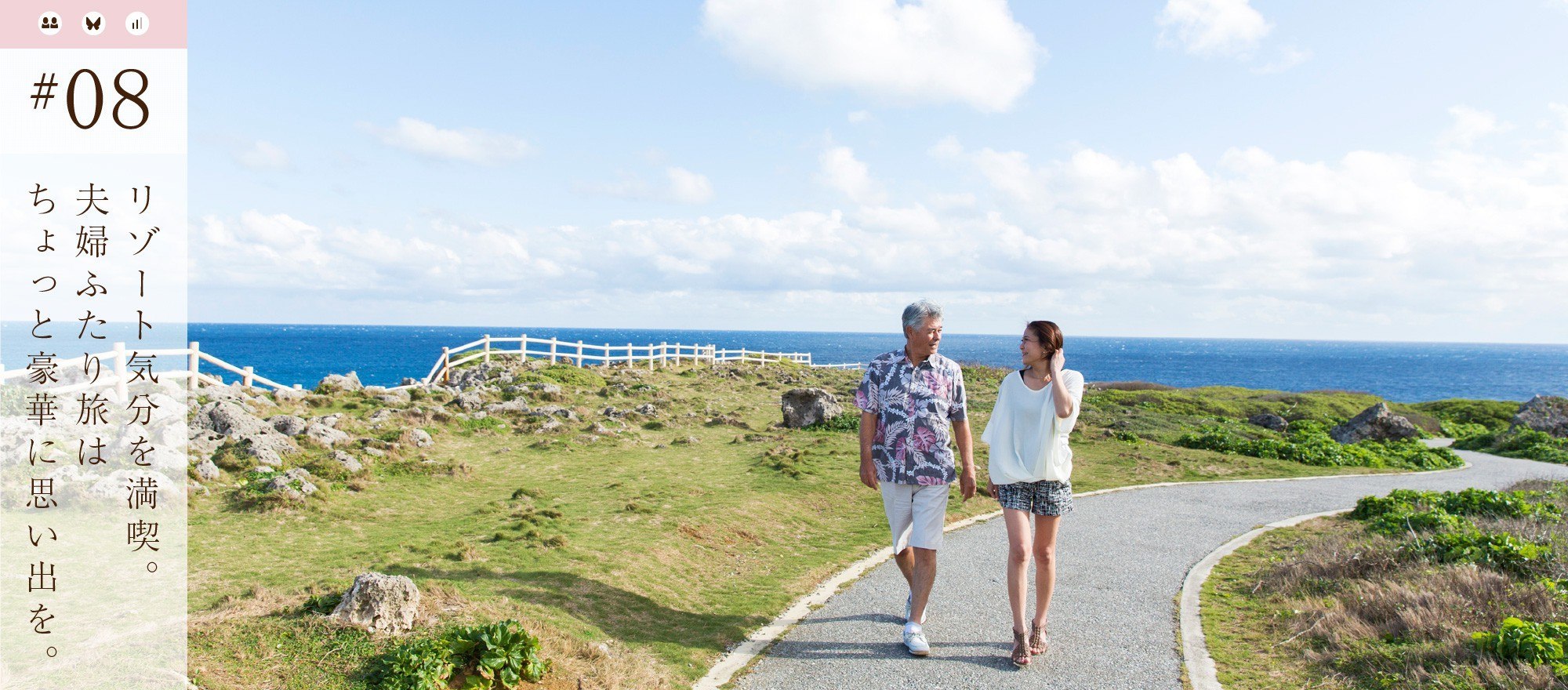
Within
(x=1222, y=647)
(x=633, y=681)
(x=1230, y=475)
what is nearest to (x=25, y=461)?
(x=633, y=681)

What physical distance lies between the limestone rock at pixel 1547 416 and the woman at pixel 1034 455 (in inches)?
1125

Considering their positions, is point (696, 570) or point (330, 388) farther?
point (330, 388)

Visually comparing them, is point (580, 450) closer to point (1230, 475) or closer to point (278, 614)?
point (278, 614)

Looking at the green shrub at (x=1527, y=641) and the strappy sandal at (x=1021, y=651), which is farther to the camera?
the strappy sandal at (x=1021, y=651)

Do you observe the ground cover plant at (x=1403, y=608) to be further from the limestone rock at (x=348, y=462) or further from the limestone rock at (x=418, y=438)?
the limestone rock at (x=418, y=438)

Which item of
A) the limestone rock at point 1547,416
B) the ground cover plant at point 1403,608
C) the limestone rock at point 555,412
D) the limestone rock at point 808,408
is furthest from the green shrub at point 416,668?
the limestone rock at point 1547,416

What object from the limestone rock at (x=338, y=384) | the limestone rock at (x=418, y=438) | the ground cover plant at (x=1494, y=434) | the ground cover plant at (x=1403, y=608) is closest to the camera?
the ground cover plant at (x=1403, y=608)

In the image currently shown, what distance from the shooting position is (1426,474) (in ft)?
58.2

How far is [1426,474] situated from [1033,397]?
59.3ft

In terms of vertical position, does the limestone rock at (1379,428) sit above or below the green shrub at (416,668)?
below

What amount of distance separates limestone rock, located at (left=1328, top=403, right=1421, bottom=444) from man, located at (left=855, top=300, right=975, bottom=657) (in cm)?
2421

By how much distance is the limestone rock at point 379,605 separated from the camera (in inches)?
202

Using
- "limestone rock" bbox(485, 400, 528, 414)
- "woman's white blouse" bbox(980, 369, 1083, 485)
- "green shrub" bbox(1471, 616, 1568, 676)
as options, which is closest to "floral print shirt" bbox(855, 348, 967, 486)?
"woman's white blouse" bbox(980, 369, 1083, 485)

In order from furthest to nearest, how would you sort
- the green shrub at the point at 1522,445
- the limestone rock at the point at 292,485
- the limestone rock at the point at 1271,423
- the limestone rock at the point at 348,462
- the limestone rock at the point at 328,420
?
the limestone rock at the point at 1271,423, the green shrub at the point at 1522,445, the limestone rock at the point at 328,420, the limestone rock at the point at 348,462, the limestone rock at the point at 292,485
